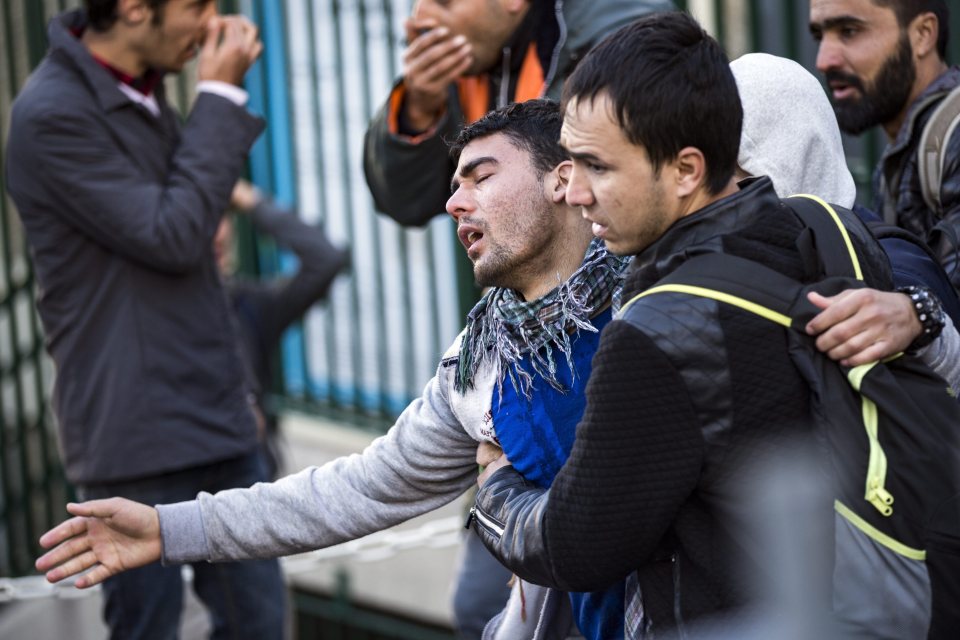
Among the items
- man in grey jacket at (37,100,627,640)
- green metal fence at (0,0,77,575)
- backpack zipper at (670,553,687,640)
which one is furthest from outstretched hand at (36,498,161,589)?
green metal fence at (0,0,77,575)

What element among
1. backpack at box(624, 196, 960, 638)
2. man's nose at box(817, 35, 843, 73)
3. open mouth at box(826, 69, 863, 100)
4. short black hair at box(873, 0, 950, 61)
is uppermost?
short black hair at box(873, 0, 950, 61)

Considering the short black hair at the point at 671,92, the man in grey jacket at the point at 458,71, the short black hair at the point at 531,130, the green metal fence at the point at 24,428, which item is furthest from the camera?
the green metal fence at the point at 24,428

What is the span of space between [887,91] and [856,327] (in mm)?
1563

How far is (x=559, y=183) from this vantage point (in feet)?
8.15

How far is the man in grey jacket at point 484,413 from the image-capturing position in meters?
2.41

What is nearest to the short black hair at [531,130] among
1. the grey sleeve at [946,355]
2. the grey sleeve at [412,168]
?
the grey sleeve at [946,355]

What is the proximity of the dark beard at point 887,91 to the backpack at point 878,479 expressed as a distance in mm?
1534

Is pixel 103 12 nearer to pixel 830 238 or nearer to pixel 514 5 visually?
pixel 514 5

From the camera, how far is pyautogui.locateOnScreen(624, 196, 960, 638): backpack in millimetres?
1936

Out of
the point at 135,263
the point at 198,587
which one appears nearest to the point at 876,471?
the point at 135,263

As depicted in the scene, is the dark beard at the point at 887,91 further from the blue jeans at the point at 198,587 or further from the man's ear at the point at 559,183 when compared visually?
the blue jeans at the point at 198,587

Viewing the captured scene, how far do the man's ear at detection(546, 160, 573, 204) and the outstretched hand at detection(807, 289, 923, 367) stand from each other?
0.59m

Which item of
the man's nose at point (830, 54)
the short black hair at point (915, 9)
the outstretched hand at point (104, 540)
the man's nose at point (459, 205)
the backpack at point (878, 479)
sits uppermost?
the short black hair at point (915, 9)

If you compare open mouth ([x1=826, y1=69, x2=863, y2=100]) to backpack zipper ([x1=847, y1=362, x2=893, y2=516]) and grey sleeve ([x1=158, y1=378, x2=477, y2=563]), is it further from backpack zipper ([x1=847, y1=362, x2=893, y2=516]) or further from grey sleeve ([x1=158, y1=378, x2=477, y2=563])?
backpack zipper ([x1=847, y1=362, x2=893, y2=516])
